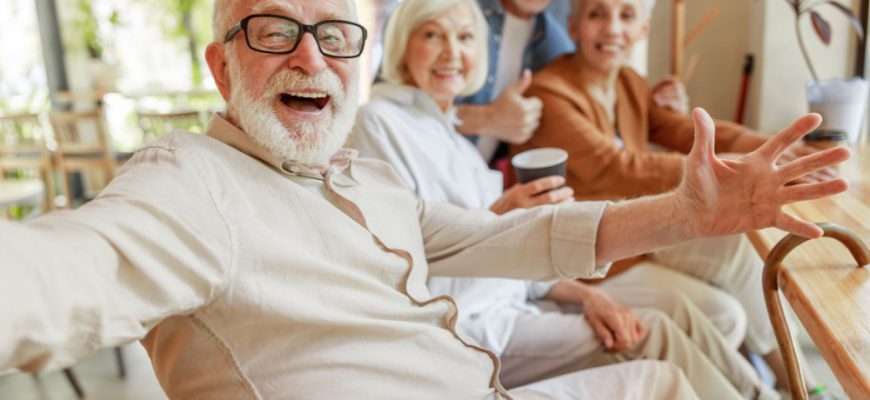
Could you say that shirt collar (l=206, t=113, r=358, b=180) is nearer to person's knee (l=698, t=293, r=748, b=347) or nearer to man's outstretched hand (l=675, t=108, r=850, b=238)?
man's outstretched hand (l=675, t=108, r=850, b=238)

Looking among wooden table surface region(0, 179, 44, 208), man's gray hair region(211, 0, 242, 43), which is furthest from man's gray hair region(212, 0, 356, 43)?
wooden table surface region(0, 179, 44, 208)

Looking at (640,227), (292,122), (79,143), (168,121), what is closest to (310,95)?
(292,122)

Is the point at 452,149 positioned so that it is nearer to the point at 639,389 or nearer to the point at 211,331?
the point at 639,389

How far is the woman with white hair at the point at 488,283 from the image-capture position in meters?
1.66

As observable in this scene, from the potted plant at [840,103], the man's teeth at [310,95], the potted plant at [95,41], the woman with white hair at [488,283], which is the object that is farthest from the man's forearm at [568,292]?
the potted plant at [95,41]

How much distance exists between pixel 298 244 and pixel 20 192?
301 cm

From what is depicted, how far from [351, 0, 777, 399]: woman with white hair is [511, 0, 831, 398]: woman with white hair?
0.71 ft

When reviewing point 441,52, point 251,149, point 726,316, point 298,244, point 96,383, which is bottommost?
point 96,383

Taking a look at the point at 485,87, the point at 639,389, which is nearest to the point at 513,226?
the point at 639,389

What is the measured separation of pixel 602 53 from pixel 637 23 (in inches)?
6.2

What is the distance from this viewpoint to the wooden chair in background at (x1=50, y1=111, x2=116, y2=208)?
18.1 feet

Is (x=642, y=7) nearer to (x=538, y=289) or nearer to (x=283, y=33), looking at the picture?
(x=538, y=289)

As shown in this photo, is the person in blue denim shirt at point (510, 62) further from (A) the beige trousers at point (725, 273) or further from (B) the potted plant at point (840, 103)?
(B) the potted plant at point (840, 103)

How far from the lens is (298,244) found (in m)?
1.06
